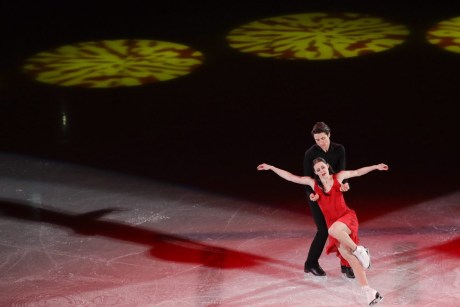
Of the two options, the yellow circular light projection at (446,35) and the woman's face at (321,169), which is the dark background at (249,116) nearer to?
the yellow circular light projection at (446,35)

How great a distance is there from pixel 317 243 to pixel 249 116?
3.75 meters

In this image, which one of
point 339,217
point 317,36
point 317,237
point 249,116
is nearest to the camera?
point 339,217

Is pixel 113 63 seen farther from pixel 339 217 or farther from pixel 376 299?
pixel 376 299

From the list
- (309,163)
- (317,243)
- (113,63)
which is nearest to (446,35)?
(113,63)

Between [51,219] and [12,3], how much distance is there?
818 centimetres

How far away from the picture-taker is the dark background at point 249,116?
29.9 ft

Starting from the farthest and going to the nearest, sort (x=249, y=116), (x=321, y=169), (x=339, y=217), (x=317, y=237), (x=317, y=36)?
(x=317, y=36), (x=249, y=116), (x=317, y=237), (x=339, y=217), (x=321, y=169)

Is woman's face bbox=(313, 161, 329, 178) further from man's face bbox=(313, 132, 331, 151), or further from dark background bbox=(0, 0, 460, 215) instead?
dark background bbox=(0, 0, 460, 215)

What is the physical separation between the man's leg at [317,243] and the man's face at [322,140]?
0.43 m

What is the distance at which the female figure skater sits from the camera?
6.50 meters

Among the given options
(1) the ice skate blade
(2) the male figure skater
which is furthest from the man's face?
(1) the ice skate blade

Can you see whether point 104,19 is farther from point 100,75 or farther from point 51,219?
point 51,219

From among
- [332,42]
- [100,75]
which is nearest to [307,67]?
[332,42]

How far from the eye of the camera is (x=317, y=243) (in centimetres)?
694
